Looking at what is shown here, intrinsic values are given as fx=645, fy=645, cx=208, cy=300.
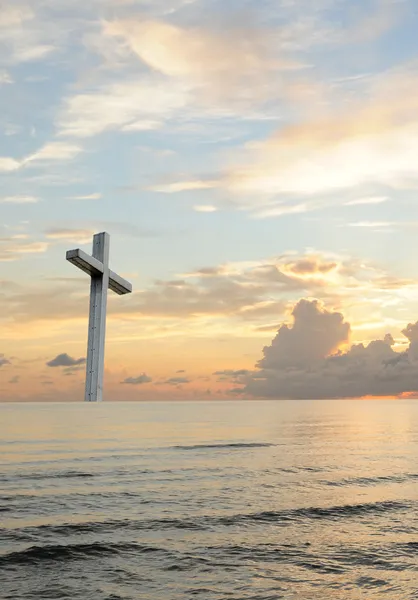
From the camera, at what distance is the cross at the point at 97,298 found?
74688 mm

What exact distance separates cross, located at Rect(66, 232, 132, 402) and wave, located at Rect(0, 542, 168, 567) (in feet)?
205

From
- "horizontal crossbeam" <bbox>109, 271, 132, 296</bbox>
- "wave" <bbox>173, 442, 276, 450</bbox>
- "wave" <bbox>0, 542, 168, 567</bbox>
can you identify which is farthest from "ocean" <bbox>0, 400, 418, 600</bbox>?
"horizontal crossbeam" <bbox>109, 271, 132, 296</bbox>

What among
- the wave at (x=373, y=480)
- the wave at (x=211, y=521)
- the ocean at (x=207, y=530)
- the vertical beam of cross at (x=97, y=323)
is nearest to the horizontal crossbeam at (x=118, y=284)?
the vertical beam of cross at (x=97, y=323)

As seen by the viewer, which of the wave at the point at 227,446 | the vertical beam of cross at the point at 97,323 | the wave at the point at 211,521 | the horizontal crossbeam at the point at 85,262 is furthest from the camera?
the horizontal crossbeam at the point at 85,262

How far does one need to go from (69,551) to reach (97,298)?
68.4 metres

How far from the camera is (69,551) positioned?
41.1 feet

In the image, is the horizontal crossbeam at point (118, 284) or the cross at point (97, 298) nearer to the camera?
the cross at point (97, 298)

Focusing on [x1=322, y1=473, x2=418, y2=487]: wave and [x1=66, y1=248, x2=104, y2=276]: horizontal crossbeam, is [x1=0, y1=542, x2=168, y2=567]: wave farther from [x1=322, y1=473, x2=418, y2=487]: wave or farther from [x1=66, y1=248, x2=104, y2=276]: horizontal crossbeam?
[x1=66, y1=248, x2=104, y2=276]: horizontal crossbeam

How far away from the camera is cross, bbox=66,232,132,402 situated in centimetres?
7469

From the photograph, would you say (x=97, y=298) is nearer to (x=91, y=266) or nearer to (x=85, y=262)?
(x=91, y=266)

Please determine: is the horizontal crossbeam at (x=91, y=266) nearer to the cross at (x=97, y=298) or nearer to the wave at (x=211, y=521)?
the cross at (x=97, y=298)

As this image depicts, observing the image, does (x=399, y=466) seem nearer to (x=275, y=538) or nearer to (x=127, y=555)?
(x=275, y=538)

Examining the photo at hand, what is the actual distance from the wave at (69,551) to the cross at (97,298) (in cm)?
6239

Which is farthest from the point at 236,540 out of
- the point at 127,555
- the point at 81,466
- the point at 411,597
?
the point at 81,466
